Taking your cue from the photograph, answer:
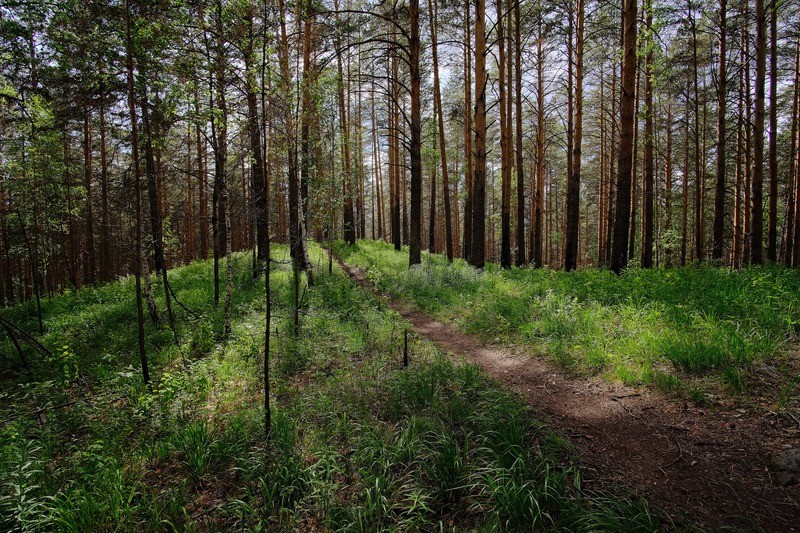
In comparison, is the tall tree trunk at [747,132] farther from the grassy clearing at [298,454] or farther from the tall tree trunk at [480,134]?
the grassy clearing at [298,454]

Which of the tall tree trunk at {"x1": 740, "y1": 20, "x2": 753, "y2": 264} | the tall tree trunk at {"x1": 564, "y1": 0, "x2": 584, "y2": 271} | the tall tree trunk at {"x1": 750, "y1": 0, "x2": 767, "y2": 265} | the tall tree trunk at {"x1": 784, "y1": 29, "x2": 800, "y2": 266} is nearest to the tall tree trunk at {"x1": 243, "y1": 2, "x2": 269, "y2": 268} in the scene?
the tall tree trunk at {"x1": 564, "y1": 0, "x2": 584, "y2": 271}

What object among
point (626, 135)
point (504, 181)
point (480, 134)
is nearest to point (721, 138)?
point (626, 135)

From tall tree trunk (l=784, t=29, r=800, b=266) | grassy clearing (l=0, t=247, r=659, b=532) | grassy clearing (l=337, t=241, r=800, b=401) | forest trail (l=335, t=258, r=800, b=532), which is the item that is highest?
tall tree trunk (l=784, t=29, r=800, b=266)

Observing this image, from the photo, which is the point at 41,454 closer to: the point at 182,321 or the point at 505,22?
the point at 182,321

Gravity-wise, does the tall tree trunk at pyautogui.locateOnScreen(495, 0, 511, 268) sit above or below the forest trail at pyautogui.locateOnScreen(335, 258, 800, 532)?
above

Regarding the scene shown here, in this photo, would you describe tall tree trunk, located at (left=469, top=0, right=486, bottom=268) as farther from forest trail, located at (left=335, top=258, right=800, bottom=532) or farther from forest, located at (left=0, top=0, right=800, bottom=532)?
forest trail, located at (left=335, top=258, right=800, bottom=532)

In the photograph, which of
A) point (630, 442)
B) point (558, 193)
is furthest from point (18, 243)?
point (558, 193)

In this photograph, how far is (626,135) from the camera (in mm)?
8461

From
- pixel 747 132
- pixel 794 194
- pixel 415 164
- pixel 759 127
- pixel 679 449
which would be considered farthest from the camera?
pixel 794 194

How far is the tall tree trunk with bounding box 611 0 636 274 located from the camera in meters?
8.15

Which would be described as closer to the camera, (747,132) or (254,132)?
(254,132)

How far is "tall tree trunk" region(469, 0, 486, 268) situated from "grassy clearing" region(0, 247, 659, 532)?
6.41 m

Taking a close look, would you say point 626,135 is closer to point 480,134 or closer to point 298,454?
point 480,134

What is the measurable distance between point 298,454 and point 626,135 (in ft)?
32.3
